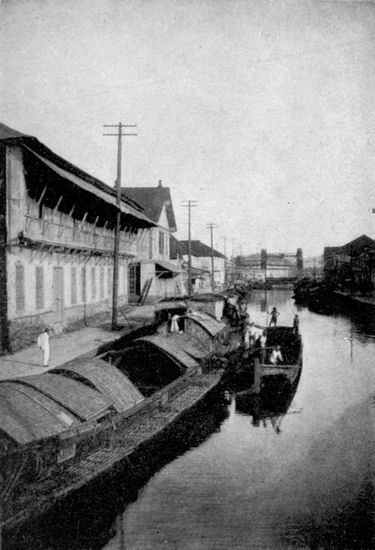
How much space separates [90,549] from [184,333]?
42.8 ft

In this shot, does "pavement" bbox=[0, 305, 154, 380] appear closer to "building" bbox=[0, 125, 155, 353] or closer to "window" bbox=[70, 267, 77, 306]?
"building" bbox=[0, 125, 155, 353]

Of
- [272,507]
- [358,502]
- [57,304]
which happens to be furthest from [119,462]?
[57,304]

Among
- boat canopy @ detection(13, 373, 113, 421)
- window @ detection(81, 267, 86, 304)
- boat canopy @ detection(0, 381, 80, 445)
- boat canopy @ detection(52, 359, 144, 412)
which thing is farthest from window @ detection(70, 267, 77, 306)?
boat canopy @ detection(0, 381, 80, 445)

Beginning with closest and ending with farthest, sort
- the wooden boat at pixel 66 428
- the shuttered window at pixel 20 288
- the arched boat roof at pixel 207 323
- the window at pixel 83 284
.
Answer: the wooden boat at pixel 66 428
the shuttered window at pixel 20 288
the arched boat roof at pixel 207 323
the window at pixel 83 284

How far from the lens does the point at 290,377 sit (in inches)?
664

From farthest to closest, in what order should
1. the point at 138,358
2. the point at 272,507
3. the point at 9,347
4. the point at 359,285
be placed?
the point at 359,285, the point at 138,358, the point at 9,347, the point at 272,507

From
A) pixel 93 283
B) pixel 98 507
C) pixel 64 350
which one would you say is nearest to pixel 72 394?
pixel 98 507

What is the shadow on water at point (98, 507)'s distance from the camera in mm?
7776

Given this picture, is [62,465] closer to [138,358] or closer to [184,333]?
[138,358]

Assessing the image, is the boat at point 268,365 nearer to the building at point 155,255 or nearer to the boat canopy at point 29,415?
the boat canopy at point 29,415

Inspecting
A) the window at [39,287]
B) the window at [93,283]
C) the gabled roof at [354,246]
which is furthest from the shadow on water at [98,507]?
the gabled roof at [354,246]

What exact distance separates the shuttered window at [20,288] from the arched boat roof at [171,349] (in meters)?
4.74

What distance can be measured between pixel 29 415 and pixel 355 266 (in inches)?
2582

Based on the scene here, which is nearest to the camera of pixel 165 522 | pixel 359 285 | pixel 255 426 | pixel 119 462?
pixel 165 522
